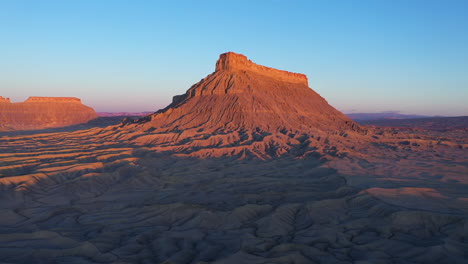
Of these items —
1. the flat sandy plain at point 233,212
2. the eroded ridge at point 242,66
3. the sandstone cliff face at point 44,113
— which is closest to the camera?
the flat sandy plain at point 233,212

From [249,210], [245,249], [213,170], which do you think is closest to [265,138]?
[213,170]

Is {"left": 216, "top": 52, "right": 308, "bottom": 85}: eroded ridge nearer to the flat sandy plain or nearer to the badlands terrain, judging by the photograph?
the badlands terrain

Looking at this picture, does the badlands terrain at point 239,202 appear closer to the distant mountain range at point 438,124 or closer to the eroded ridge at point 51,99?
the distant mountain range at point 438,124

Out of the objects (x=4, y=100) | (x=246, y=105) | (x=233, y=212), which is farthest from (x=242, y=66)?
(x=4, y=100)

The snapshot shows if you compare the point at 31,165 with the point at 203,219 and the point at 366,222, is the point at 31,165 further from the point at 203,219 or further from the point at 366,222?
the point at 366,222

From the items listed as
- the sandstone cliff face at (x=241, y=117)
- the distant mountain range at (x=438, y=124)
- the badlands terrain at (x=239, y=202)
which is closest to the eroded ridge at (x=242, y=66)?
the sandstone cliff face at (x=241, y=117)
